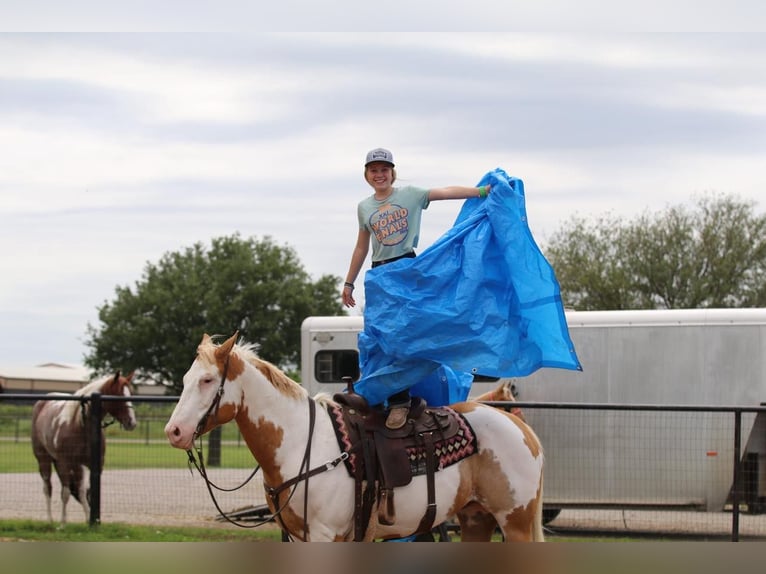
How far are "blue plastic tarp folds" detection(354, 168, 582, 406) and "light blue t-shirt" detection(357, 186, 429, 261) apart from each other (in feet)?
0.53

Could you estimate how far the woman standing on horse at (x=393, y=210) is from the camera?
5.54 m

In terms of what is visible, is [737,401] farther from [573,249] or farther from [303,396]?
[573,249]

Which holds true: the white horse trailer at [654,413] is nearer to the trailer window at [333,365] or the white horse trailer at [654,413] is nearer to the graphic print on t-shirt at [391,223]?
the trailer window at [333,365]

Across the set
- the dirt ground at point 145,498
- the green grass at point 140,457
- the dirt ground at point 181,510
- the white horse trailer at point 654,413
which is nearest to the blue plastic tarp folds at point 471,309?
the dirt ground at point 145,498

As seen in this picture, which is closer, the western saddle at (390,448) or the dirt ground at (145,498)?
the western saddle at (390,448)

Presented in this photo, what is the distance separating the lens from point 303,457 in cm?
536

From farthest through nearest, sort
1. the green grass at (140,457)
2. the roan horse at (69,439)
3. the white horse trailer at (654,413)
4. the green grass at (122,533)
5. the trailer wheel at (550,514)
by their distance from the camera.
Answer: the green grass at (140,457) → the trailer wheel at (550,514) → the white horse trailer at (654,413) → the roan horse at (69,439) → the green grass at (122,533)

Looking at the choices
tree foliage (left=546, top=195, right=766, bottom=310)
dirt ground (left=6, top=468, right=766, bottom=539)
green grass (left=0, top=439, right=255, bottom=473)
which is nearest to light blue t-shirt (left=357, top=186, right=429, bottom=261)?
dirt ground (left=6, top=468, right=766, bottom=539)

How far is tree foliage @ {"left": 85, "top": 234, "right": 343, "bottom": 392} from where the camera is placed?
39156mm

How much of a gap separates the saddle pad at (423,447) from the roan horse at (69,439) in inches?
235

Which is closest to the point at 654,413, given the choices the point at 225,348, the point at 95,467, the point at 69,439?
the point at 95,467

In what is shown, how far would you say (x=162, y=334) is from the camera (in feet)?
131

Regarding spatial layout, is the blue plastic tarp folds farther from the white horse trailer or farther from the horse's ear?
the white horse trailer

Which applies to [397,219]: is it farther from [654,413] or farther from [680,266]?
[680,266]
